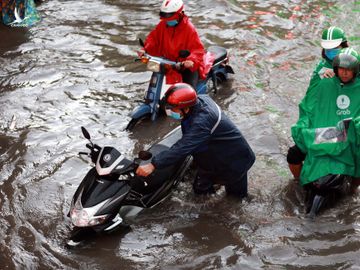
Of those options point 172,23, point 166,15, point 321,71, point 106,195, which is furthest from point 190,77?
point 106,195

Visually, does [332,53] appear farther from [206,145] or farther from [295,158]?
[206,145]

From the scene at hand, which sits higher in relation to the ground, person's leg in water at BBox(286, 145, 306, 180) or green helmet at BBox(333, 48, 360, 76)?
green helmet at BBox(333, 48, 360, 76)

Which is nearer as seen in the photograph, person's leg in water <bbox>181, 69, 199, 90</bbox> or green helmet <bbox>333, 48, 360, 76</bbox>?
green helmet <bbox>333, 48, 360, 76</bbox>

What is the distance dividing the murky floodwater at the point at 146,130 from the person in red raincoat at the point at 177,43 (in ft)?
2.82

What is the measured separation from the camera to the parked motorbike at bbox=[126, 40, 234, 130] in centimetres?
725

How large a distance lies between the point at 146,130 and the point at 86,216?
2903mm

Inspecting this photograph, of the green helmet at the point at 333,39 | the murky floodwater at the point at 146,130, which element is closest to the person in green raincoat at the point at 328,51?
the green helmet at the point at 333,39

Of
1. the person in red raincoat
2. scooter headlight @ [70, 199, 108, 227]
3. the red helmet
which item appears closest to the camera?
scooter headlight @ [70, 199, 108, 227]

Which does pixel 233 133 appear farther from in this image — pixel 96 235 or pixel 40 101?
pixel 40 101

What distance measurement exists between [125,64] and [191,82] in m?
2.64

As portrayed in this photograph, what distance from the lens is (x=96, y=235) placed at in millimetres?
5430

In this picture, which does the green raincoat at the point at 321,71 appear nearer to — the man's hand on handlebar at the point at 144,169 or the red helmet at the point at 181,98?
the red helmet at the point at 181,98

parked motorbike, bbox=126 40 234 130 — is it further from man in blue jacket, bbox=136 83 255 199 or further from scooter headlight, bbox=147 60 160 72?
man in blue jacket, bbox=136 83 255 199

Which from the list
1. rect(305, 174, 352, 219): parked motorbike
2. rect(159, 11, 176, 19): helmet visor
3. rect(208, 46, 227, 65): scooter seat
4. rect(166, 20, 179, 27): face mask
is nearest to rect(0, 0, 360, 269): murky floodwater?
rect(305, 174, 352, 219): parked motorbike
